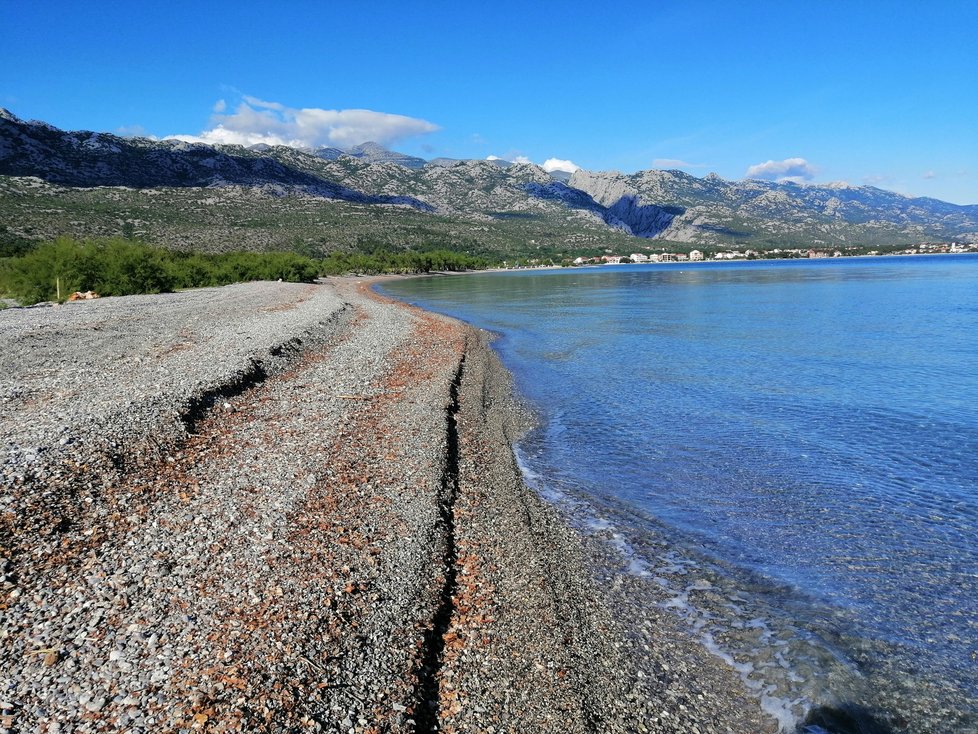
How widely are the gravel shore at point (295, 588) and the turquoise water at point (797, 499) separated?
1.11 meters

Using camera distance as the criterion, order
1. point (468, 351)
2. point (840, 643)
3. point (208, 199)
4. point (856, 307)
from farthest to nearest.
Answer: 1. point (208, 199)
2. point (856, 307)
3. point (468, 351)
4. point (840, 643)

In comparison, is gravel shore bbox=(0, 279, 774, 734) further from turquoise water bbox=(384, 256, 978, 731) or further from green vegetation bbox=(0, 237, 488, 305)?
green vegetation bbox=(0, 237, 488, 305)

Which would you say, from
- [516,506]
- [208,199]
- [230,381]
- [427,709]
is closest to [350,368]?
[230,381]

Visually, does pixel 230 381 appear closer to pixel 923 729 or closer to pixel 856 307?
pixel 923 729

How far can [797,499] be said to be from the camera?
A: 12.3 meters

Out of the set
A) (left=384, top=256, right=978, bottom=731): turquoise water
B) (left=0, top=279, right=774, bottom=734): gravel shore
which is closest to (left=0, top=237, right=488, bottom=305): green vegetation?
(left=0, top=279, right=774, bottom=734): gravel shore

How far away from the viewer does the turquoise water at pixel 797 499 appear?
7.44 metres

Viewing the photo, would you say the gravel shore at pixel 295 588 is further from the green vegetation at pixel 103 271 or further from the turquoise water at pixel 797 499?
the green vegetation at pixel 103 271

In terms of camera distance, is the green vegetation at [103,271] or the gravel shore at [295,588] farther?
the green vegetation at [103,271]

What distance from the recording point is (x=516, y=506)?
38.5ft

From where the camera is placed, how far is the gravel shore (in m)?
5.66

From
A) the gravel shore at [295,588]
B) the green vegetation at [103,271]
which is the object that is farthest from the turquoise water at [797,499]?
the green vegetation at [103,271]

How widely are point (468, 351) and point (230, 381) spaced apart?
47.9ft


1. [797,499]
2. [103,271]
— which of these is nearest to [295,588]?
[797,499]
